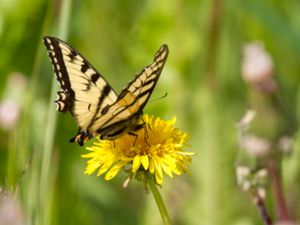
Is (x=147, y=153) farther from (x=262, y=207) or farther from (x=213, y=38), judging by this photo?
(x=213, y=38)

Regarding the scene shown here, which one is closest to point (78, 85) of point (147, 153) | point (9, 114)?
point (147, 153)

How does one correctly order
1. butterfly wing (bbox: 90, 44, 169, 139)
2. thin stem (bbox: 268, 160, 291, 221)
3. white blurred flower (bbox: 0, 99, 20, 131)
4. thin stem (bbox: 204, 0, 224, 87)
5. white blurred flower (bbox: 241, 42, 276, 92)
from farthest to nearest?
1. thin stem (bbox: 204, 0, 224, 87)
2. white blurred flower (bbox: 0, 99, 20, 131)
3. white blurred flower (bbox: 241, 42, 276, 92)
4. thin stem (bbox: 268, 160, 291, 221)
5. butterfly wing (bbox: 90, 44, 169, 139)

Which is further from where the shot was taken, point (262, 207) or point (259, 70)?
point (259, 70)

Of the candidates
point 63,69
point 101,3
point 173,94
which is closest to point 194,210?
point 173,94

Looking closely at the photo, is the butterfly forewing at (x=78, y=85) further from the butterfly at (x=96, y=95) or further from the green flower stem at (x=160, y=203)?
the green flower stem at (x=160, y=203)

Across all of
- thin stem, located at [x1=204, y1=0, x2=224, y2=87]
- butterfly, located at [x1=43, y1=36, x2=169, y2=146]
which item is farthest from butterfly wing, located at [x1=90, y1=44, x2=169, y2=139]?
thin stem, located at [x1=204, y1=0, x2=224, y2=87]

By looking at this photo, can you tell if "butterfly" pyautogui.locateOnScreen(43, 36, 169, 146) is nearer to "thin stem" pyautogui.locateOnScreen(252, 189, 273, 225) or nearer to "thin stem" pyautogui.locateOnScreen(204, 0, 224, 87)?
"thin stem" pyautogui.locateOnScreen(252, 189, 273, 225)

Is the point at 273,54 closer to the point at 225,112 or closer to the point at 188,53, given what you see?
→ the point at 188,53
